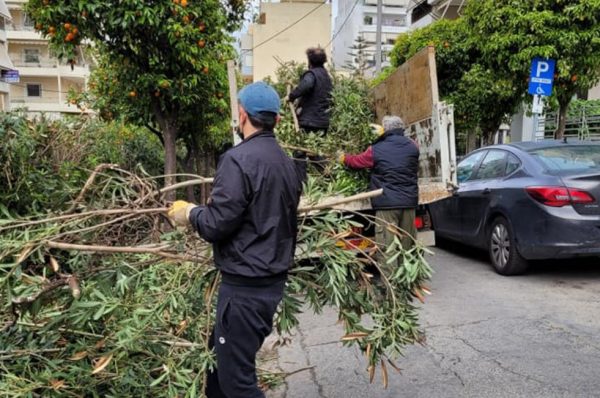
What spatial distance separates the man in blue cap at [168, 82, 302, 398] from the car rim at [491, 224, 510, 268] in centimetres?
472

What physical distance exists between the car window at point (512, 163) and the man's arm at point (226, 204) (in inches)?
203

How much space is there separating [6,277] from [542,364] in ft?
12.0

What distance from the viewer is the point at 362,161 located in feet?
19.0

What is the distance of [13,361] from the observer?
10.1 ft

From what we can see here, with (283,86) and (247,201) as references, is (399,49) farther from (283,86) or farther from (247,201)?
(247,201)

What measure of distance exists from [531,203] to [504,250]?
2.53 ft

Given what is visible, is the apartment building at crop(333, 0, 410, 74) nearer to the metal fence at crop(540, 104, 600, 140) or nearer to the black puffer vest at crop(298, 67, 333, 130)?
the metal fence at crop(540, 104, 600, 140)

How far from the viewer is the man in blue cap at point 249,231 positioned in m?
2.54

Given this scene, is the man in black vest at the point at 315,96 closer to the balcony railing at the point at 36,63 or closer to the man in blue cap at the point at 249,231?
the man in blue cap at the point at 249,231

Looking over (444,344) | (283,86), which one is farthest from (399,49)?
(444,344)

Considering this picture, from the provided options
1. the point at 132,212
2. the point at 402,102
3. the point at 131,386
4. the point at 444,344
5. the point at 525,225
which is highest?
the point at 402,102

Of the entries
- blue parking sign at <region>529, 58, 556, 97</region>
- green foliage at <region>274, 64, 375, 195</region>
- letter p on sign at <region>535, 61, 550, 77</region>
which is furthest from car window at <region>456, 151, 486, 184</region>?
letter p on sign at <region>535, 61, 550, 77</region>

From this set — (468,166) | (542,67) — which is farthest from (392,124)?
(542,67)

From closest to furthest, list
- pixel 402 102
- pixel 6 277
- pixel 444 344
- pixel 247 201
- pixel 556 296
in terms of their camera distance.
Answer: pixel 247 201 → pixel 6 277 → pixel 444 344 → pixel 556 296 → pixel 402 102
